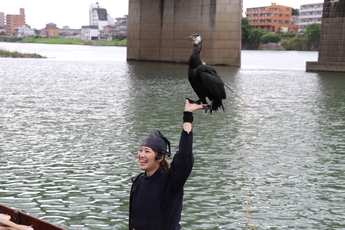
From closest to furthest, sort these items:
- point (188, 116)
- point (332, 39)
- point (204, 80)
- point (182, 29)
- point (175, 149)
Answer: point (188, 116), point (204, 80), point (175, 149), point (332, 39), point (182, 29)

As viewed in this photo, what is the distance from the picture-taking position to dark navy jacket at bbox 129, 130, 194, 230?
6059 millimetres

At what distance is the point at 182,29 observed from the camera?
8381 centimetres

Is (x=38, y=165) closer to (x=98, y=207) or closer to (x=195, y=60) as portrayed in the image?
(x=98, y=207)

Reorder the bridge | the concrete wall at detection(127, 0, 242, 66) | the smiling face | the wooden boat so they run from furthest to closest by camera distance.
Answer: the concrete wall at detection(127, 0, 242, 66) → the bridge → the wooden boat → the smiling face

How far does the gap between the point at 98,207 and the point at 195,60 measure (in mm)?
7274

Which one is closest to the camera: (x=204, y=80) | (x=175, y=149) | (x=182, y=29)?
(x=204, y=80)

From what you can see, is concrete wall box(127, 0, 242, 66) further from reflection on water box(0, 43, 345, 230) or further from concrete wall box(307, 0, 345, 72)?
reflection on water box(0, 43, 345, 230)

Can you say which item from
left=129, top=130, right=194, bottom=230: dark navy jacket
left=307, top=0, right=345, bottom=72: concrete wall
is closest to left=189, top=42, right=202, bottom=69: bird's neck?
left=129, top=130, right=194, bottom=230: dark navy jacket

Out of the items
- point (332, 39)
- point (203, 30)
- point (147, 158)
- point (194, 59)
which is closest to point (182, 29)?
point (203, 30)

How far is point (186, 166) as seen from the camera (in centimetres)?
592

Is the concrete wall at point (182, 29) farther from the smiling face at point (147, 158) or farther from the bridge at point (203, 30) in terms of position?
the smiling face at point (147, 158)

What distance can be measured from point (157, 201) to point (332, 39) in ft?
241

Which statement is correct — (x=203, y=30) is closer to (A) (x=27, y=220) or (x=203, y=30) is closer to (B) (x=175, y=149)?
(B) (x=175, y=149)

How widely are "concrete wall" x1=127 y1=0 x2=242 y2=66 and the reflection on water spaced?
4296cm
